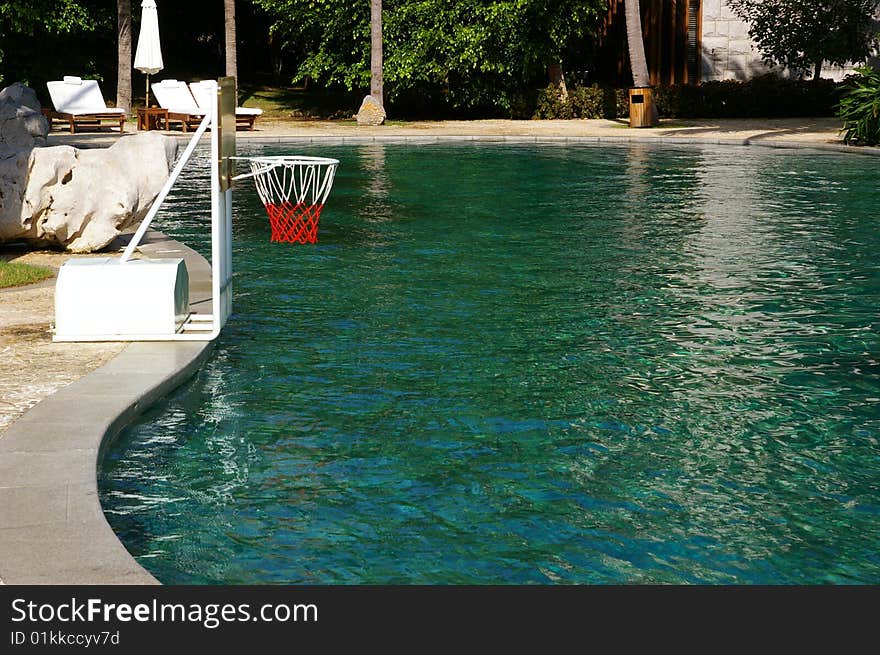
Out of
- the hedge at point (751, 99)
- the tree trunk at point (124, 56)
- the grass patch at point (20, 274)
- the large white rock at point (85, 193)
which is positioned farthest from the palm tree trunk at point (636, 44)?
the grass patch at point (20, 274)

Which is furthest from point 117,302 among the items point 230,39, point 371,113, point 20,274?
point 230,39

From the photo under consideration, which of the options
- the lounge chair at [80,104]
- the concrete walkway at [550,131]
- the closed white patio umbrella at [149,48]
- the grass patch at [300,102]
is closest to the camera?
the concrete walkway at [550,131]

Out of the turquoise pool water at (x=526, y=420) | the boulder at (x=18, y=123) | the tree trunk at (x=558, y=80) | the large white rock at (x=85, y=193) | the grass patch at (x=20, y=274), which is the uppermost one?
the tree trunk at (x=558, y=80)

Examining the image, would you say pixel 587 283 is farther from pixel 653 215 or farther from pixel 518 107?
pixel 518 107

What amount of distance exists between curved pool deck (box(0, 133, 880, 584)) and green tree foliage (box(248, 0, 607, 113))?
27502 mm

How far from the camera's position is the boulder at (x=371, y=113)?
34.4 metres

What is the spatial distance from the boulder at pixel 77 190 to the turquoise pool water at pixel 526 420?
53.7 inches

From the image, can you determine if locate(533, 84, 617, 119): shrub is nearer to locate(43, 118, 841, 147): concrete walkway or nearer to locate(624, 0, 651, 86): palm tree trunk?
locate(43, 118, 841, 147): concrete walkway

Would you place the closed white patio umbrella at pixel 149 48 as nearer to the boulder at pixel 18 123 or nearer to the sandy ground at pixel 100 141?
the sandy ground at pixel 100 141

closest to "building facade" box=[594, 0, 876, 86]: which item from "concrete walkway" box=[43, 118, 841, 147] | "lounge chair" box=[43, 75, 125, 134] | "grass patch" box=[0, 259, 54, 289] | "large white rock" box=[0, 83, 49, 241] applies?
"concrete walkway" box=[43, 118, 841, 147]

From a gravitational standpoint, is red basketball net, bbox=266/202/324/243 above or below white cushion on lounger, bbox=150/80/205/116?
below

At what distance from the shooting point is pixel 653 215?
54.2 ft

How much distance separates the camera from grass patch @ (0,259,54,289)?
1089cm

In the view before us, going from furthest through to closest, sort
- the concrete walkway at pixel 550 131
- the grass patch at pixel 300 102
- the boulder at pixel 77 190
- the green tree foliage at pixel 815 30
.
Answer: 1. the grass patch at pixel 300 102
2. the green tree foliage at pixel 815 30
3. the concrete walkway at pixel 550 131
4. the boulder at pixel 77 190
